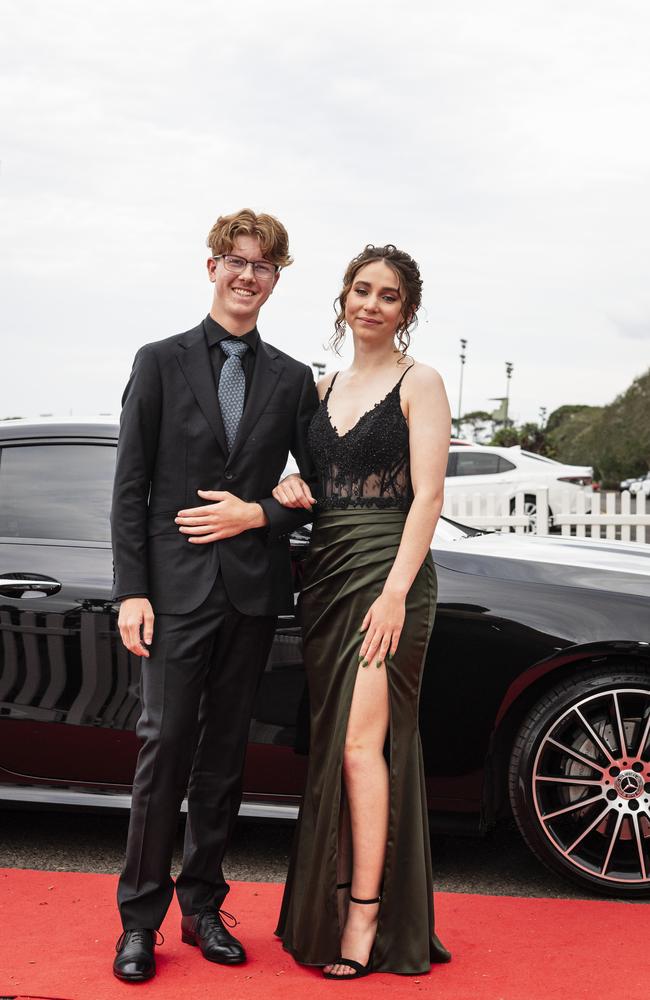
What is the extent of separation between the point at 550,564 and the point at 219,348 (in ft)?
4.52

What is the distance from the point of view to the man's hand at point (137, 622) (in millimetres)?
2793

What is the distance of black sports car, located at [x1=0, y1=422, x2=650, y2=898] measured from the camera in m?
3.38

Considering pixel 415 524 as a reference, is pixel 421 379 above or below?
above

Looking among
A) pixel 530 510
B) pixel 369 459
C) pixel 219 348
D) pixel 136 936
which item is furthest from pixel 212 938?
pixel 530 510

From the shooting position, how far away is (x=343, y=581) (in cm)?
293

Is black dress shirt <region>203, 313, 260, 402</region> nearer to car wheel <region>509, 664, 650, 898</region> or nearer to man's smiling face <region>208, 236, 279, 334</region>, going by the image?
man's smiling face <region>208, 236, 279, 334</region>

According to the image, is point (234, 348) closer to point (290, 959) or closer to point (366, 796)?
point (366, 796)

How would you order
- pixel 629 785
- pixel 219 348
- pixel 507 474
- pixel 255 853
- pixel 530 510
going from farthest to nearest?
pixel 507 474, pixel 530 510, pixel 255 853, pixel 629 785, pixel 219 348

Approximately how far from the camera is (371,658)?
2.84 m

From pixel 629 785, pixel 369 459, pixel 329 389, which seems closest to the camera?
pixel 369 459

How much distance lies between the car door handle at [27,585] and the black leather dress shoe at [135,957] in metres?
1.18

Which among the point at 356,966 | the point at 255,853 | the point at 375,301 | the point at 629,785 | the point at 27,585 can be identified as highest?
the point at 375,301

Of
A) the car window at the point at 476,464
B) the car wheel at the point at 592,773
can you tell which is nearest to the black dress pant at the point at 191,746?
the car wheel at the point at 592,773

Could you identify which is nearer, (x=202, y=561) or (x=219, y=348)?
(x=202, y=561)
